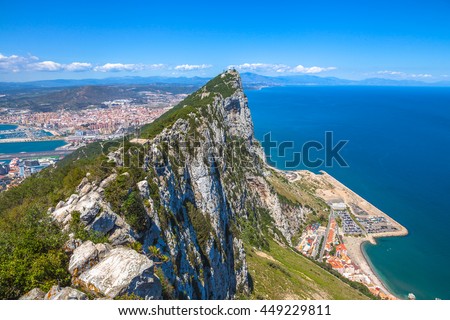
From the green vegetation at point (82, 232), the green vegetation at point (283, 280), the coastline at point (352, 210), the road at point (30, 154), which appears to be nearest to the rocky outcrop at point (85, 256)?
the green vegetation at point (82, 232)

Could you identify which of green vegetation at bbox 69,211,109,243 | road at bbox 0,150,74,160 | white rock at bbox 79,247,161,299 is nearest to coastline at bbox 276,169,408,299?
white rock at bbox 79,247,161,299

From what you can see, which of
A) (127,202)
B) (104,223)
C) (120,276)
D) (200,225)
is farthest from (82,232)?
(200,225)

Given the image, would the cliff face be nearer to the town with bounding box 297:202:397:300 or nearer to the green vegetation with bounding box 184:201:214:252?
the green vegetation with bounding box 184:201:214:252

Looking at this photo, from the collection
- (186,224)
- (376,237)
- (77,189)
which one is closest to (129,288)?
(77,189)

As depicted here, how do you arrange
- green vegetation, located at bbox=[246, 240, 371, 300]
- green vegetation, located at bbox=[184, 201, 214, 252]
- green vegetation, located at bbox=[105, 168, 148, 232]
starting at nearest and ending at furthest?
green vegetation, located at bbox=[105, 168, 148, 232] → green vegetation, located at bbox=[184, 201, 214, 252] → green vegetation, located at bbox=[246, 240, 371, 300]
